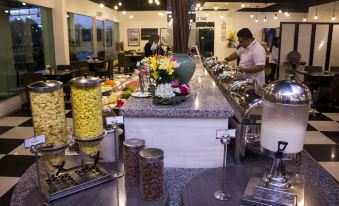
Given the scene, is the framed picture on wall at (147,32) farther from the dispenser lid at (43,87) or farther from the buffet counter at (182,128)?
the dispenser lid at (43,87)

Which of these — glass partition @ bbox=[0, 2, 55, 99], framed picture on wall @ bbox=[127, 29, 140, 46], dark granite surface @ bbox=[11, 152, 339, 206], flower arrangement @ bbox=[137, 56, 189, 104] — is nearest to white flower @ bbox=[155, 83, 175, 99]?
flower arrangement @ bbox=[137, 56, 189, 104]

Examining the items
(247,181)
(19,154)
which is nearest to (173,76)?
(247,181)

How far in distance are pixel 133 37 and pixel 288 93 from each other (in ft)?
47.5

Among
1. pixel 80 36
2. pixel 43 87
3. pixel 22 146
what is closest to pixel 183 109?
pixel 43 87

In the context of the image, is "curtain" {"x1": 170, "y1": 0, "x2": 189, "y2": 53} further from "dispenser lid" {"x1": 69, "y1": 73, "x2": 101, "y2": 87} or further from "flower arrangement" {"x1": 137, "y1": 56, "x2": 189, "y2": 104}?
"dispenser lid" {"x1": 69, "y1": 73, "x2": 101, "y2": 87}

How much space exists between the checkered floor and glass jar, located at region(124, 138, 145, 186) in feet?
6.93

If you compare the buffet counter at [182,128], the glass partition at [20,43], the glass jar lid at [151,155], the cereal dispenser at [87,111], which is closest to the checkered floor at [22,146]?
the glass partition at [20,43]

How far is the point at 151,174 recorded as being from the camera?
1188 millimetres

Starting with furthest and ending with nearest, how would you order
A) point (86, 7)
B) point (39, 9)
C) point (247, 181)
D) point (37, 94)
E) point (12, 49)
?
point (86, 7)
point (39, 9)
point (12, 49)
point (247, 181)
point (37, 94)

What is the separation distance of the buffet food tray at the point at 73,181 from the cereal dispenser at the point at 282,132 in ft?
2.08

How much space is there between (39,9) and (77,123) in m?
7.31

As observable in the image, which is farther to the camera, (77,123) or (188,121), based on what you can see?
(188,121)

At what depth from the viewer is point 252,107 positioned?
152 centimetres

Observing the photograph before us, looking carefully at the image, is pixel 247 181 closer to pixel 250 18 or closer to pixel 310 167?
pixel 310 167
